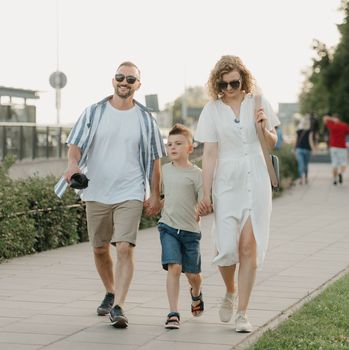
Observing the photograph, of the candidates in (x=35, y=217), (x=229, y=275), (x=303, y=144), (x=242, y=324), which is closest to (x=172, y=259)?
(x=229, y=275)

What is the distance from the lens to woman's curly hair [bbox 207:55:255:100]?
935cm

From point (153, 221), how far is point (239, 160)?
33.8ft

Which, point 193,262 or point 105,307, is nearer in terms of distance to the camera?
point 193,262

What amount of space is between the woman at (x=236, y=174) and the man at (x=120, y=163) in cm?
52

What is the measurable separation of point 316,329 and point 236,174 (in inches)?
46.9

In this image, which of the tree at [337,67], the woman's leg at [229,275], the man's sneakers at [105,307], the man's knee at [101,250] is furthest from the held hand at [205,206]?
the tree at [337,67]

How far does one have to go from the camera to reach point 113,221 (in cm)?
982

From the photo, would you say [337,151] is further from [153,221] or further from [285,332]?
[285,332]

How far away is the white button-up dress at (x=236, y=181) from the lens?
9.34 meters

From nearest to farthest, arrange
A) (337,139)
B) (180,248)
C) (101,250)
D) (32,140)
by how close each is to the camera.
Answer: (180,248)
(101,250)
(32,140)
(337,139)

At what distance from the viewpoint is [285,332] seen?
890 cm

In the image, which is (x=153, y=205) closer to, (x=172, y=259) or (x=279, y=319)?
(x=172, y=259)

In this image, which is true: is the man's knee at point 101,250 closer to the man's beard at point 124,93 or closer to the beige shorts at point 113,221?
the beige shorts at point 113,221

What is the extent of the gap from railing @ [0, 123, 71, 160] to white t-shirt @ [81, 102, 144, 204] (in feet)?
62.0
